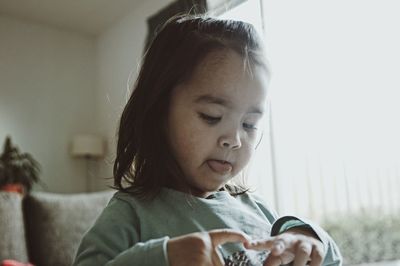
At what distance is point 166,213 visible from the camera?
2.07 feet

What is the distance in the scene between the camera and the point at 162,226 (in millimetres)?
611

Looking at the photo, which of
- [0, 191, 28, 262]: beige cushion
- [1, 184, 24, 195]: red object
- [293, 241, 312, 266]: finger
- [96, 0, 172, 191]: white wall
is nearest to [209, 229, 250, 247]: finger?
[293, 241, 312, 266]: finger

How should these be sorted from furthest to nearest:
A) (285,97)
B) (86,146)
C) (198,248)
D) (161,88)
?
1. (86,146)
2. (285,97)
3. (161,88)
4. (198,248)

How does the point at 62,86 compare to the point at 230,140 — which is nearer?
the point at 230,140

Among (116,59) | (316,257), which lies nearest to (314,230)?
(316,257)

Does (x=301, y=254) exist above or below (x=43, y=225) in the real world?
above

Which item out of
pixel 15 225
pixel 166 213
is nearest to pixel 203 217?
pixel 166 213

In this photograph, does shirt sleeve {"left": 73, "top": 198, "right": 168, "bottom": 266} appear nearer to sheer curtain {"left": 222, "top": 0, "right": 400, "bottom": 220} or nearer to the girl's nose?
the girl's nose

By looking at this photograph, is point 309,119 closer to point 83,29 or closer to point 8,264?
point 8,264

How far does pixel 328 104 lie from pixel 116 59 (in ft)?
7.72

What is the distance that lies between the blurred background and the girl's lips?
1.74 meters

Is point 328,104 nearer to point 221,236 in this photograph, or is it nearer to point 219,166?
point 219,166

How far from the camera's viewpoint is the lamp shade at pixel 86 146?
4.72m

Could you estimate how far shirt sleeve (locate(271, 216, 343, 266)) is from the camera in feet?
2.10
